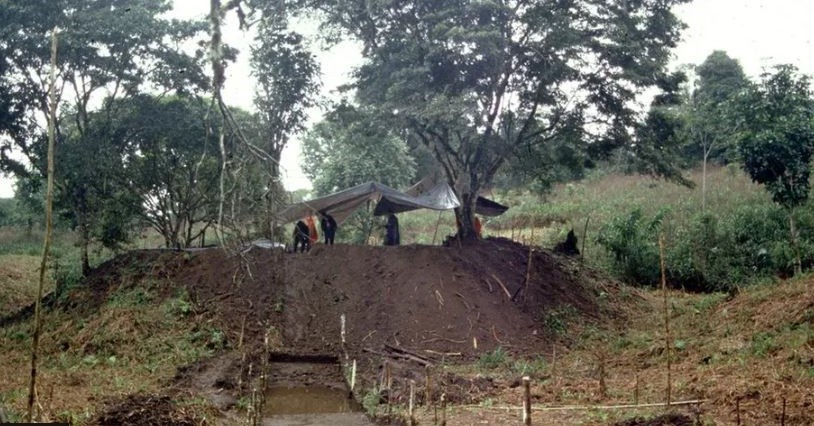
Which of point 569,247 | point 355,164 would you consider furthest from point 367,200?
point 355,164

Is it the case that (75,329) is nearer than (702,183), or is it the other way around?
(75,329)

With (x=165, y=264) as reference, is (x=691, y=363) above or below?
below

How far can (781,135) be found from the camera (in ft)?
53.6

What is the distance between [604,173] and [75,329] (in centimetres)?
2725

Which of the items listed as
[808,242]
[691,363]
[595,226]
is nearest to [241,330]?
[691,363]

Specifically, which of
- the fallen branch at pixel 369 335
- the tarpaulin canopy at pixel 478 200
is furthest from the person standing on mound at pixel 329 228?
the fallen branch at pixel 369 335

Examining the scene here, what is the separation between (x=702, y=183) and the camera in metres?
27.5

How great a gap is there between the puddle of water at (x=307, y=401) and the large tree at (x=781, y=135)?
10946 millimetres

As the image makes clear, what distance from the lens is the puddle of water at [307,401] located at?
10133 mm

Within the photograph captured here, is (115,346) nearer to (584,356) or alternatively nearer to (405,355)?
(405,355)

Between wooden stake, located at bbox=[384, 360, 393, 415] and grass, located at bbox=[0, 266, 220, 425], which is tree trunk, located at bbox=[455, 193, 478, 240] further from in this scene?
wooden stake, located at bbox=[384, 360, 393, 415]

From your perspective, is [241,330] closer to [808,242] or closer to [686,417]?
[686,417]

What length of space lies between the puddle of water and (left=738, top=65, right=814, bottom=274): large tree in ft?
35.9

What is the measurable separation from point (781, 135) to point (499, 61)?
6.69 metres
